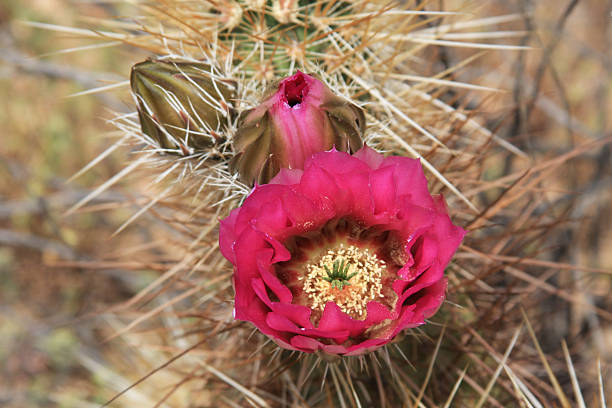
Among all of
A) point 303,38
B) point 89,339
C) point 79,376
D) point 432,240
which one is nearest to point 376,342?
point 432,240

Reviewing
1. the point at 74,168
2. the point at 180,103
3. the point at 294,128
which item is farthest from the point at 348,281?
the point at 74,168

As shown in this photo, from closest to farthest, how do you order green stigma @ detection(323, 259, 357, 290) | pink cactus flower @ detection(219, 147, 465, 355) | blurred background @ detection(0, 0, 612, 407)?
pink cactus flower @ detection(219, 147, 465, 355) → green stigma @ detection(323, 259, 357, 290) → blurred background @ detection(0, 0, 612, 407)

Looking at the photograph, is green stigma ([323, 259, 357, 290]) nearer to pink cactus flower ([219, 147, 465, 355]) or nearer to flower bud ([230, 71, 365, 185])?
pink cactus flower ([219, 147, 465, 355])

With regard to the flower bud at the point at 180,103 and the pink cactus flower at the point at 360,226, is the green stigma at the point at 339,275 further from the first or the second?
the flower bud at the point at 180,103

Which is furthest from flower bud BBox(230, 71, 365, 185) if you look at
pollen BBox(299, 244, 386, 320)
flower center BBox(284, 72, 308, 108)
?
pollen BBox(299, 244, 386, 320)

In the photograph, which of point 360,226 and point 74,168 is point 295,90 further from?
point 74,168

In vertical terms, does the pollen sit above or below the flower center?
below

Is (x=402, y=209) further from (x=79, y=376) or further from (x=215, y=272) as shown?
(x=79, y=376)
